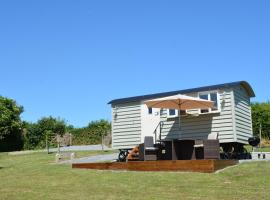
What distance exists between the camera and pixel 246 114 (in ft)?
61.4

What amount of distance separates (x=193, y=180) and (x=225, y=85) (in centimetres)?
678

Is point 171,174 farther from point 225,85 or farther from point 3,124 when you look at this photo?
point 3,124

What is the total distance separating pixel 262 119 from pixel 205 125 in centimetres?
1131

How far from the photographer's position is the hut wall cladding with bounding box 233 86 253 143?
17.4m

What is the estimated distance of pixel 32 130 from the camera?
3694 cm

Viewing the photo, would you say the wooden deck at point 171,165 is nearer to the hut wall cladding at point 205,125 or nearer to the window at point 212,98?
Answer: the hut wall cladding at point 205,125

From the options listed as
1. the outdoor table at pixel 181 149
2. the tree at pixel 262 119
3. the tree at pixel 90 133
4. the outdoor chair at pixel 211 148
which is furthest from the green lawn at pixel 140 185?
the tree at pixel 90 133

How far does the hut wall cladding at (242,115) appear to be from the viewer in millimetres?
17438

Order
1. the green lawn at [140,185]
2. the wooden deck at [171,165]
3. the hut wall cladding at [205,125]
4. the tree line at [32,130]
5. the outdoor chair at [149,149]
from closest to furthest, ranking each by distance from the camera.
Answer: the green lawn at [140,185] → the wooden deck at [171,165] → the outdoor chair at [149,149] → the hut wall cladding at [205,125] → the tree line at [32,130]

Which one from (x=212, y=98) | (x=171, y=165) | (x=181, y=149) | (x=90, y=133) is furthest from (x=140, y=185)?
(x=90, y=133)

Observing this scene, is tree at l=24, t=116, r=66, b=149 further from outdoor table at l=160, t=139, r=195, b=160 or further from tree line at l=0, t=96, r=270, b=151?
outdoor table at l=160, t=139, r=195, b=160

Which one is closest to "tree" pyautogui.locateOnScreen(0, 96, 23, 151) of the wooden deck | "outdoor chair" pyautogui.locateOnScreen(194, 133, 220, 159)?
the wooden deck

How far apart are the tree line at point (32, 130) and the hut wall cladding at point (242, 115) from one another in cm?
1598

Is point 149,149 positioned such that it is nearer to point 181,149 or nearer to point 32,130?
point 181,149
